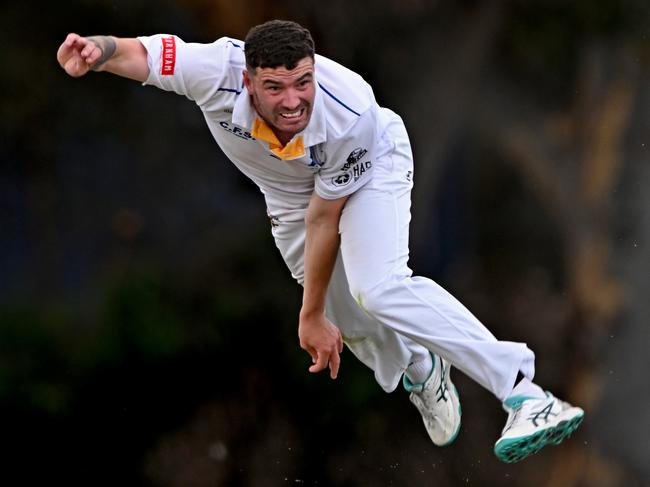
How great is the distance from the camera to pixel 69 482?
22.7 ft

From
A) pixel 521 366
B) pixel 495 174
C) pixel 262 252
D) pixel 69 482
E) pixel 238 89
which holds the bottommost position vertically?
pixel 69 482

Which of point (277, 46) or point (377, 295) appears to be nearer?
point (277, 46)

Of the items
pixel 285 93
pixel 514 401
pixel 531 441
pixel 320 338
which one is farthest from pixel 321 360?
pixel 285 93

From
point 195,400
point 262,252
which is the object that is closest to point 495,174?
point 262,252

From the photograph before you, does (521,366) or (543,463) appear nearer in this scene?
Answer: (521,366)

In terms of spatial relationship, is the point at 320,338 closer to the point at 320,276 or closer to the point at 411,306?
Answer: the point at 320,276

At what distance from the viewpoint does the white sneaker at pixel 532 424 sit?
175 inches

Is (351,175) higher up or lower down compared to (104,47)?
lower down

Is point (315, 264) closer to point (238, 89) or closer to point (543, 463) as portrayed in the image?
point (238, 89)

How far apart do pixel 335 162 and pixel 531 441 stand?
3.73 ft

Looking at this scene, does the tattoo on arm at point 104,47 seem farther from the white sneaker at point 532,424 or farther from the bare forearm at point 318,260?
the white sneaker at point 532,424

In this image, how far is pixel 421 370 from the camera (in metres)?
5.38

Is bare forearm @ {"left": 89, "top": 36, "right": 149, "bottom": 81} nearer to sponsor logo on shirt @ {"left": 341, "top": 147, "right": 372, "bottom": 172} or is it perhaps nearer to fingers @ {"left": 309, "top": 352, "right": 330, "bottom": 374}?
sponsor logo on shirt @ {"left": 341, "top": 147, "right": 372, "bottom": 172}

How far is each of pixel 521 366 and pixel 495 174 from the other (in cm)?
251
